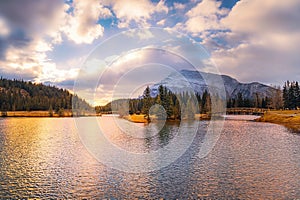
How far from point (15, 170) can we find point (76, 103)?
166489mm

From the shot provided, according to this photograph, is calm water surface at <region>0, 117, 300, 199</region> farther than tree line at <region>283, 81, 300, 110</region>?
No

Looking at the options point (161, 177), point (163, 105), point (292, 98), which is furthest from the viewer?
point (292, 98)

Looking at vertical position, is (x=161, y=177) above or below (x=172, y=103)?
below

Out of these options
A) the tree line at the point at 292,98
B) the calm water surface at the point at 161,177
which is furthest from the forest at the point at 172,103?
the calm water surface at the point at 161,177

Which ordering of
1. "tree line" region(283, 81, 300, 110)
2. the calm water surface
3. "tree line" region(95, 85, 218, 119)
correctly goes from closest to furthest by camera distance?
the calm water surface → "tree line" region(95, 85, 218, 119) → "tree line" region(283, 81, 300, 110)

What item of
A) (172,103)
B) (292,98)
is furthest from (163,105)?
(292,98)

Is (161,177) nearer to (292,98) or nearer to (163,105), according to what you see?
(163,105)

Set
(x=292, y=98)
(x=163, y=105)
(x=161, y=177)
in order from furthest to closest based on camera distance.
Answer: (x=292, y=98) < (x=163, y=105) < (x=161, y=177)

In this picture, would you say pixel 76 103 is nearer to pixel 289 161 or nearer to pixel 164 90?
pixel 164 90

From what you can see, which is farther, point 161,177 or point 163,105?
point 163,105

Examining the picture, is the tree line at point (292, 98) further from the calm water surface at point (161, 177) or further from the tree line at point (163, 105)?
the calm water surface at point (161, 177)

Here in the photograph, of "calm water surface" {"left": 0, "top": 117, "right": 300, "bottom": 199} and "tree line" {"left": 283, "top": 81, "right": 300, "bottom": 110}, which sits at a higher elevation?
"tree line" {"left": 283, "top": 81, "right": 300, "bottom": 110}

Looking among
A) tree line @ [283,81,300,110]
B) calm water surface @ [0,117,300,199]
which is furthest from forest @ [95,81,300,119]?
calm water surface @ [0,117,300,199]

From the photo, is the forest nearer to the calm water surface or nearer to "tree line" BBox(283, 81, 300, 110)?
"tree line" BBox(283, 81, 300, 110)
